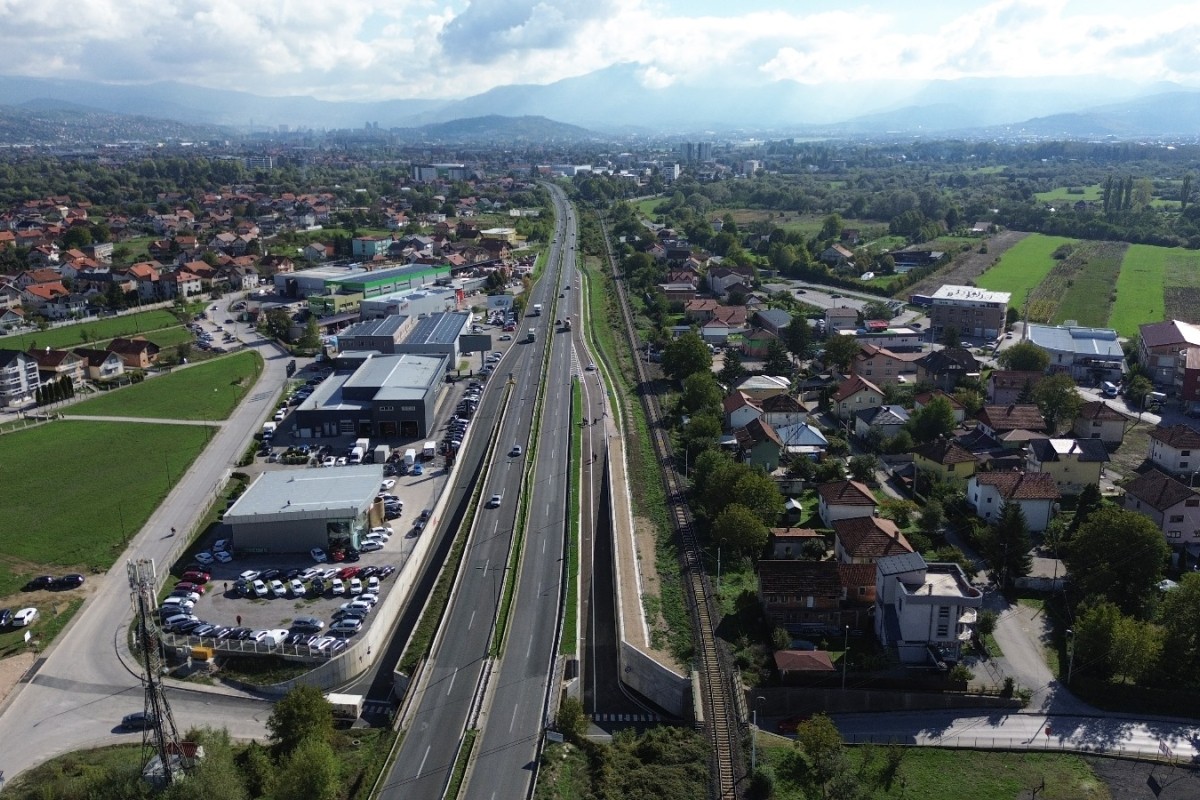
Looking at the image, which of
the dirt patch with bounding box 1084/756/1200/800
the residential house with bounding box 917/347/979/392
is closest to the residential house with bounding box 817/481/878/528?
the dirt patch with bounding box 1084/756/1200/800

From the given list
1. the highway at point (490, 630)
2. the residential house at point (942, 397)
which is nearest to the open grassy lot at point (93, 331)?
the highway at point (490, 630)

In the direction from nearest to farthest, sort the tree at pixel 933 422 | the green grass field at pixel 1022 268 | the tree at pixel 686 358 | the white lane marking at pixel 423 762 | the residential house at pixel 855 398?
1. the white lane marking at pixel 423 762
2. the tree at pixel 933 422
3. the residential house at pixel 855 398
4. the tree at pixel 686 358
5. the green grass field at pixel 1022 268

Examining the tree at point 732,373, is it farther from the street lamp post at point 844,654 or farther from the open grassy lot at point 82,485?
the open grassy lot at point 82,485

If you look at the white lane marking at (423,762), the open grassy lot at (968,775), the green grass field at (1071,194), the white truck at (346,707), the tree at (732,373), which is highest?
the green grass field at (1071,194)

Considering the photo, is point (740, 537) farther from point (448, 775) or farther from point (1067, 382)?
point (1067, 382)

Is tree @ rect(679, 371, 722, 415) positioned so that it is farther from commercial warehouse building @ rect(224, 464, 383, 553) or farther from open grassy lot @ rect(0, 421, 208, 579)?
open grassy lot @ rect(0, 421, 208, 579)

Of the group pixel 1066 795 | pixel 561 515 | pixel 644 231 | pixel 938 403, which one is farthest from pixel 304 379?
pixel 644 231
